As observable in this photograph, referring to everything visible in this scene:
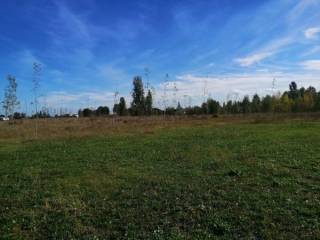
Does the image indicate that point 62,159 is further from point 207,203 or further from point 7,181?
point 207,203

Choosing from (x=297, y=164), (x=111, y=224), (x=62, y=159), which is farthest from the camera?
(x=62, y=159)

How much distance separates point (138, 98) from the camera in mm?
116250

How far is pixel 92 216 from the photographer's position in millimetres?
10102

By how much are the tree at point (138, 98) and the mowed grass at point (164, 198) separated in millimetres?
93352

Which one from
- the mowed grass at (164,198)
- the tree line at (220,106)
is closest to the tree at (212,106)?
the tree line at (220,106)

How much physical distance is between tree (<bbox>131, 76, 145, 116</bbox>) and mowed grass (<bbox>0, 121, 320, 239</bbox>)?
306 ft

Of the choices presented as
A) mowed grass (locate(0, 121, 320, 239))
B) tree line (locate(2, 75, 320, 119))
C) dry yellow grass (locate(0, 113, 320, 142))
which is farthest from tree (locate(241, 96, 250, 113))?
mowed grass (locate(0, 121, 320, 239))

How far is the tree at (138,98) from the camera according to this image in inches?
4434

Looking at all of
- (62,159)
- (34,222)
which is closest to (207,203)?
(34,222)

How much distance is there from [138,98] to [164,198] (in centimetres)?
10521

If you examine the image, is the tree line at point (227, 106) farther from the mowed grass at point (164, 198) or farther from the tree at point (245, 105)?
the mowed grass at point (164, 198)

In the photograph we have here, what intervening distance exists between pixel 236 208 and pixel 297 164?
7.52 metres

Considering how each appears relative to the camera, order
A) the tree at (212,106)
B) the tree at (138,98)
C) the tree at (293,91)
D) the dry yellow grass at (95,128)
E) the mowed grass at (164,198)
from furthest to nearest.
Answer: the tree at (293,91) → the tree at (212,106) → the tree at (138,98) → the dry yellow grass at (95,128) → the mowed grass at (164,198)

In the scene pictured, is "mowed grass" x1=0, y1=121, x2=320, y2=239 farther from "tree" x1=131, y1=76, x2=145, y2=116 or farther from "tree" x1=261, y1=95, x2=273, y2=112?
"tree" x1=261, y1=95, x2=273, y2=112
